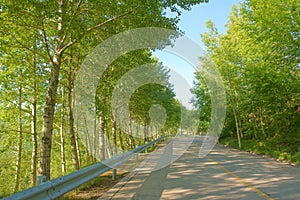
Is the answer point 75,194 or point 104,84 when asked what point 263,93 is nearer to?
point 104,84

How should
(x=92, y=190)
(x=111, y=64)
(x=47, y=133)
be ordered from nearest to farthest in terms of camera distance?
1. (x=47, y=133)
2. (x=92, y=190)
3. (x=111, y=64)

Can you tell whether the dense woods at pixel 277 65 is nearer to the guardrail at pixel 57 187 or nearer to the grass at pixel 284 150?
the grass at pixel 284 150

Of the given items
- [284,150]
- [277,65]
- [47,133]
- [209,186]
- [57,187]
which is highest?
[277,65]

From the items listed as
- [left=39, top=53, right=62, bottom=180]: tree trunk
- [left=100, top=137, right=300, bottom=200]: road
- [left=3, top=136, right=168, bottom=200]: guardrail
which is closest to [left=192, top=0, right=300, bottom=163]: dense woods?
[left=100, top=137, right=300, bottom=200]: road

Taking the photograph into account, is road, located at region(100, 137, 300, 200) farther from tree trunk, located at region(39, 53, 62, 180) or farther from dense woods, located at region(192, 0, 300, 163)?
dense woods, located at region(192, 0, 300, 163)

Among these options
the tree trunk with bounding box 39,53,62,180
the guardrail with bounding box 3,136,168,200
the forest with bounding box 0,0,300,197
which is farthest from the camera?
the forest with bounding box 0,0,300,197

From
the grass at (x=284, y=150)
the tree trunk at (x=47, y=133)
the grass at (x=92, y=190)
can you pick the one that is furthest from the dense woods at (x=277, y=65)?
the tree trunk at (x=47, y=133)

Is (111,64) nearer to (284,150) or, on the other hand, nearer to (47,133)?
(47,133)

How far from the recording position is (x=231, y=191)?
7164 mm

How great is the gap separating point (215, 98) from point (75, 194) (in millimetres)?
26017

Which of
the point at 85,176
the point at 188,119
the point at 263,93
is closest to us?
the point at 85,176

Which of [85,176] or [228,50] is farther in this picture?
[228,50]

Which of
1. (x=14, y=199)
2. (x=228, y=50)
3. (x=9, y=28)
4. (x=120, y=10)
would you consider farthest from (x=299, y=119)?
(x=14, y=199)

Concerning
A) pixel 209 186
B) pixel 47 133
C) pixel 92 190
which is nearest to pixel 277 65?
pixel 209 186
